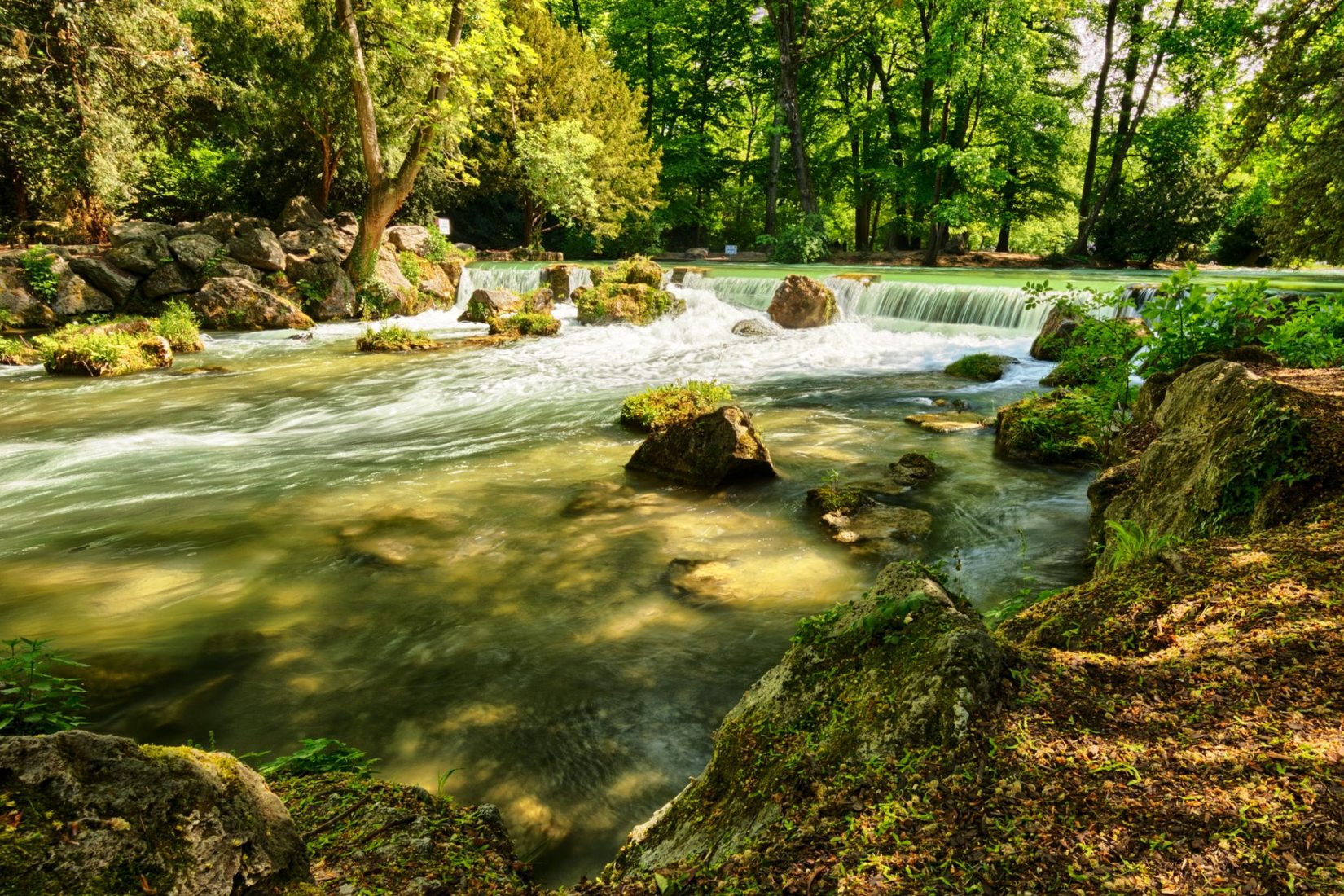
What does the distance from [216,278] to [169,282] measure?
1102mm

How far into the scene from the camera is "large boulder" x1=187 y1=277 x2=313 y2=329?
17.5m

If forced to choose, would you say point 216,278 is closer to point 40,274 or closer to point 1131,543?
point 40,274

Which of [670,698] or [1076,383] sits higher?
[1076,383]

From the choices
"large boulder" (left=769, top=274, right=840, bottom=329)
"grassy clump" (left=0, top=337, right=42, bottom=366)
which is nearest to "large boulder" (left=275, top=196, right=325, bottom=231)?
"grassy clump" (left=0, top=337, right=42, bottom=366)

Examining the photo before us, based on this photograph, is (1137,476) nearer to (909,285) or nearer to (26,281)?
(909,285)

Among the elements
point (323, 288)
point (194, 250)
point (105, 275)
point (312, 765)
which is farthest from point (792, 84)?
point (312, 765)

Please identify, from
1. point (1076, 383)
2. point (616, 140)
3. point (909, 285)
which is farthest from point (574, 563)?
point (616, 140)

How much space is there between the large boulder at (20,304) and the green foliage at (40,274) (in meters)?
0.14

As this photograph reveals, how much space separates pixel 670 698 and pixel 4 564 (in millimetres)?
5737

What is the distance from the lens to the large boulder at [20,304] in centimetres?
1595

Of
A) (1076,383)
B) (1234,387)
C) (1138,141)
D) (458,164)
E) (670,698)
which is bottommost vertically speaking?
(670,698)

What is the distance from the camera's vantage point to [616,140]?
29.4 m

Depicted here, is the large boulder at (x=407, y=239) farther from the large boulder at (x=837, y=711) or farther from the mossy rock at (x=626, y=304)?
the large boulder at (x=837, y=711)

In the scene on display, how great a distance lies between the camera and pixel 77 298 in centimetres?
1677
